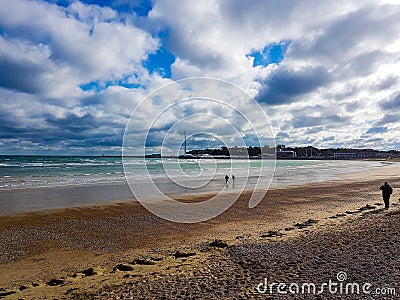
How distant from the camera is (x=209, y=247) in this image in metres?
9.31

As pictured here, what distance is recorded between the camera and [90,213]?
52.8 ft

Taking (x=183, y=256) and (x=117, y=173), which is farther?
(x=117, y=173)

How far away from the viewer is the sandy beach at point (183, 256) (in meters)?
6.13

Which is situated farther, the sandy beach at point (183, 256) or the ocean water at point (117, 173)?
the ocean water at point (117, 173)

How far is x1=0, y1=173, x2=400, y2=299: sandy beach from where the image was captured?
6.13 metres

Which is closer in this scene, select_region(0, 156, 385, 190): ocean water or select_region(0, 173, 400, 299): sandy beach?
select_region(0, 173, 400, 299): sandy beach

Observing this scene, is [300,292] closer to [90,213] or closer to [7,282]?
[7,282]

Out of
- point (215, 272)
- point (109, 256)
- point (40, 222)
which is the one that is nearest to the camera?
point (215, 272)

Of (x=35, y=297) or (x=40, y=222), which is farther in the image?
(x=40, y=222)

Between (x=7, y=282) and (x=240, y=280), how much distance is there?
5.26 m

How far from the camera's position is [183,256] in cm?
862

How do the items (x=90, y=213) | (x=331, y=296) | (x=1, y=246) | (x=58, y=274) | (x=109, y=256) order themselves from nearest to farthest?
(x=331, y=296) → (x=58, y=274) → (x=109, y=256) → (x=1, y=246) → (x=90, y=213)

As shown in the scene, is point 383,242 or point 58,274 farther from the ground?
point 383,242

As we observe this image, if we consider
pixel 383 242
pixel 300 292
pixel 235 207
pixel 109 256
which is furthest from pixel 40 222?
pixel 383 242
